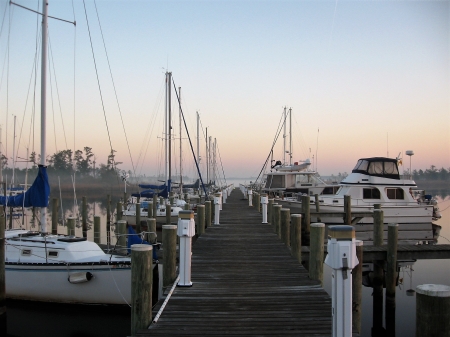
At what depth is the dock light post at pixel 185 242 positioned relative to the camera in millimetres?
7004

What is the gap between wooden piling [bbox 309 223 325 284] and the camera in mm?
7672

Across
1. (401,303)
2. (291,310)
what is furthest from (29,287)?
(401,303)

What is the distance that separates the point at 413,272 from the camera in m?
16.5

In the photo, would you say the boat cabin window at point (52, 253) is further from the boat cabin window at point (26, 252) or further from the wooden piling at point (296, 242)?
the wooden piling at point (296, 242)

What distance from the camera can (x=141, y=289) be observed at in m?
5.57

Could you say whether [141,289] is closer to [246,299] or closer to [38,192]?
[246,299]

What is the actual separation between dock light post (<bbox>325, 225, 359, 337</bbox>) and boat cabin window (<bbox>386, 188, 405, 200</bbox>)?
2421 cm

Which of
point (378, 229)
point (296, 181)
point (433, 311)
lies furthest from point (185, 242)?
point (296, 181)

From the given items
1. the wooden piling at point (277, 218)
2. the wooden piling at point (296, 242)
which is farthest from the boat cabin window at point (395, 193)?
the wooden piling at point (296, 242)

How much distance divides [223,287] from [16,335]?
6384mm

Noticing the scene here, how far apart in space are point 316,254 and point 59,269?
7.11 meters

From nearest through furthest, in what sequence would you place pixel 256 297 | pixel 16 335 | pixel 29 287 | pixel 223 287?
pixel 256 297
pixel 223 287
pixel 16 335
pixel 29 287

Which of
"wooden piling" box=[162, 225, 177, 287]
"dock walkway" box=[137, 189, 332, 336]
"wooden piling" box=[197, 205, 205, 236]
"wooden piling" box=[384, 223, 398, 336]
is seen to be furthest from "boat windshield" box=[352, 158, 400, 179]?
"wooden piling" box=[162, 225, 177, 287]

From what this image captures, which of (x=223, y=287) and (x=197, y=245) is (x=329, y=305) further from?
(x=197, y=245)
